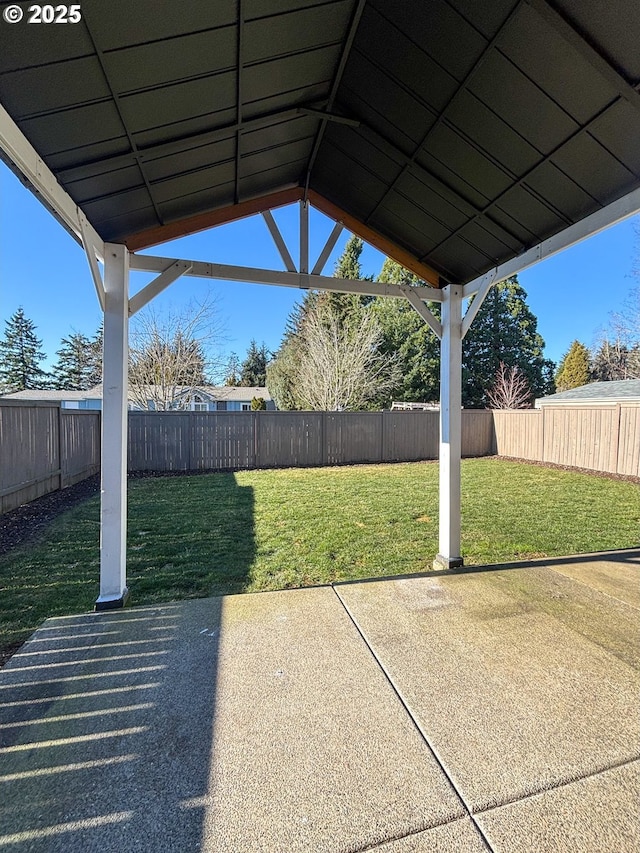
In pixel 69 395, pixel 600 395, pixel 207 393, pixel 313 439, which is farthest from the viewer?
pixel 69 395

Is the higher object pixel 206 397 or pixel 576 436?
pixel 206 397

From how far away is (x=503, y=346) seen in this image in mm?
20625

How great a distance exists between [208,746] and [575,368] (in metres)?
28.5

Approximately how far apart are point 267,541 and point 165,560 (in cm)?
105

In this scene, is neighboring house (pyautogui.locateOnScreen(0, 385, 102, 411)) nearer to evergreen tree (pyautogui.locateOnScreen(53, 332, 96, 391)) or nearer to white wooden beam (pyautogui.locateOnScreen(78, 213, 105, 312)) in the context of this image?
evergreen tree (pyautogui.locateOnScreen(53, 332, 96, 391))

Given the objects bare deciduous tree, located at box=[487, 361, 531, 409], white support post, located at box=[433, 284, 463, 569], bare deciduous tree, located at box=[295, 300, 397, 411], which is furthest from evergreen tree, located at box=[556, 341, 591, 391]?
white support post, located at box=[433, 284, 463, 569]

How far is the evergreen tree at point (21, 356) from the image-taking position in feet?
97.9

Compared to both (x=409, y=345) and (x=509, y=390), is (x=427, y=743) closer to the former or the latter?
(x=409, y=345)

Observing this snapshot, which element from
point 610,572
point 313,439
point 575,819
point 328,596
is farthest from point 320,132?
point 313,439

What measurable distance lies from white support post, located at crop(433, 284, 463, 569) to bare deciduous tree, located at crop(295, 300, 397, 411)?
400 inches

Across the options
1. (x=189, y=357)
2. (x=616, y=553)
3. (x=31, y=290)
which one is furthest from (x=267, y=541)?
(x=31, y=290)

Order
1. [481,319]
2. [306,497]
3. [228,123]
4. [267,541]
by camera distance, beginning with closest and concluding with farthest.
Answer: [228,123]
[267,541]
[306,497]
[481,319]

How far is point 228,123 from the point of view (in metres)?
2.22

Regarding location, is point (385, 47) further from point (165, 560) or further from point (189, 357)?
point (189, 357)
